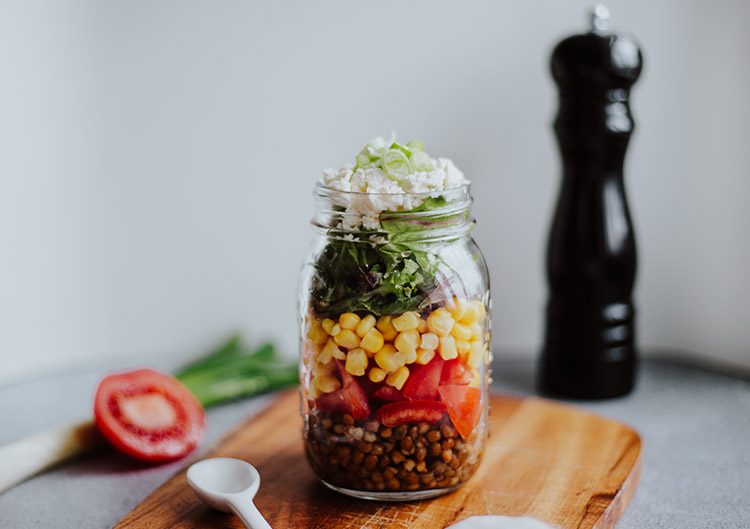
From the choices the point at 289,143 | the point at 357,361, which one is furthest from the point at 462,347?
the point at 289,143

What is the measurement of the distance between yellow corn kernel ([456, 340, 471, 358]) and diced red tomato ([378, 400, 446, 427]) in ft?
0.20

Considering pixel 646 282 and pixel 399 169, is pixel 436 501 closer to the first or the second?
pixel 399 169

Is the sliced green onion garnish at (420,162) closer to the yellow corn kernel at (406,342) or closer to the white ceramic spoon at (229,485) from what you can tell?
the yellow corn kernel at (406,342)

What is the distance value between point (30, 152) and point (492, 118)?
0.79m

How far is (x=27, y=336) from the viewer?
62.9 inches

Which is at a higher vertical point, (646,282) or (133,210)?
(133,210)

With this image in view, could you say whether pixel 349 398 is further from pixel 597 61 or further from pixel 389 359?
pixel 597 61

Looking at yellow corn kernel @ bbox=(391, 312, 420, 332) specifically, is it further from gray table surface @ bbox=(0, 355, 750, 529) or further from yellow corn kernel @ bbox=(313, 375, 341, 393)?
gray table surface @ bbox=(0, 355, 750, 529)

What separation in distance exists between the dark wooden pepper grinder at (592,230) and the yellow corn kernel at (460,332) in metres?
0.46

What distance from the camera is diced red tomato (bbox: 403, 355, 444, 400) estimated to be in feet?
3.18

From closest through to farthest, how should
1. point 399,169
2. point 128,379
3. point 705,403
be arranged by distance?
point 399,169 < point 128,379 < point 705,403

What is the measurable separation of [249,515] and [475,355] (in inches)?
11.8

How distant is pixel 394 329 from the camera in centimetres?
96

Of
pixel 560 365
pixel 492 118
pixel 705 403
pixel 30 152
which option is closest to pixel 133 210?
pixel 30 152
